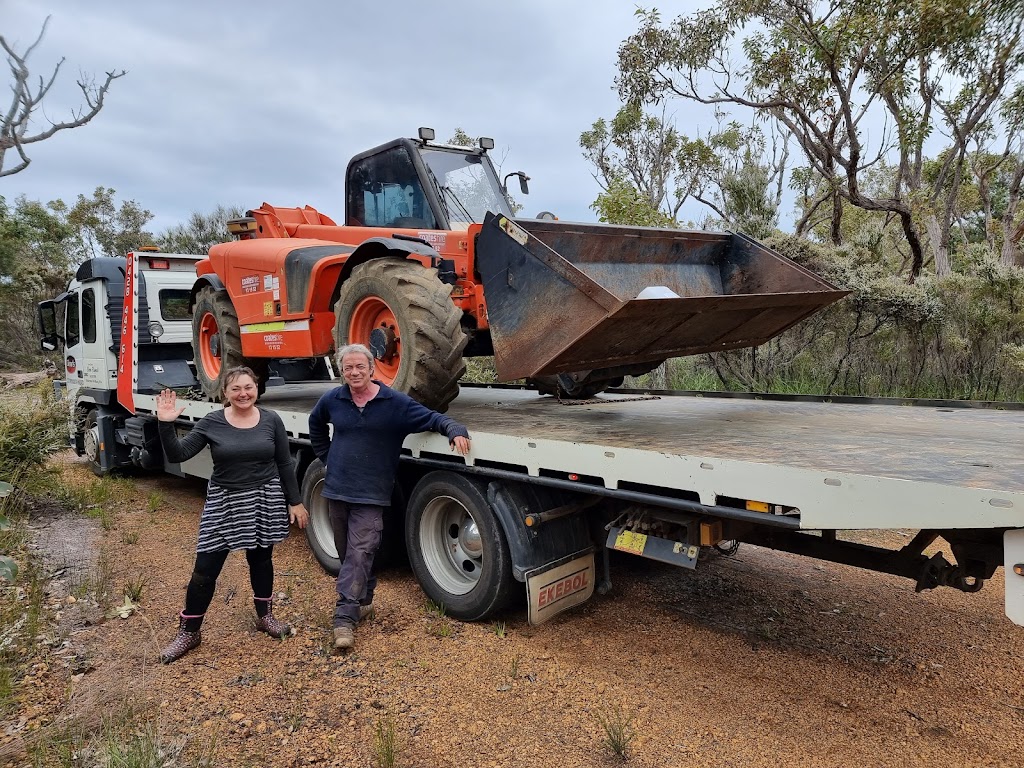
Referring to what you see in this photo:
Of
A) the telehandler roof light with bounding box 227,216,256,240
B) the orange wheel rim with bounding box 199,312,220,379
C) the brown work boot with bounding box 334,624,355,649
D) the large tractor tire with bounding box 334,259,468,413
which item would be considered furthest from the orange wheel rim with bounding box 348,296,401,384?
the orange wheel rim with bounding box 199,312,220,379

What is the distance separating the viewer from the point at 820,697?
3529 millimetres

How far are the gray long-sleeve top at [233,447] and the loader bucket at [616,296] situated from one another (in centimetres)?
140

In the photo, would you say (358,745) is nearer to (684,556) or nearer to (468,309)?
(684,556)

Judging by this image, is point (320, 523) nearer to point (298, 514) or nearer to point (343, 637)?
point (298, 514)

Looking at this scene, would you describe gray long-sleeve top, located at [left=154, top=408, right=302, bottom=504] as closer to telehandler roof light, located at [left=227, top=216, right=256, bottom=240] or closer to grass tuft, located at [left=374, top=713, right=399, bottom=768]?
grass tuft, located at [left=374, top=713, right=399, bottom=768]

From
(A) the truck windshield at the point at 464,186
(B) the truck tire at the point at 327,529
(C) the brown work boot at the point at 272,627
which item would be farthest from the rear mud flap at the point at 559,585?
(A) the truck windshield at the point at 464,186

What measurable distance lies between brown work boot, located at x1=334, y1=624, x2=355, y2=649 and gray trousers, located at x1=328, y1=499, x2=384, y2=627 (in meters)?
0.06

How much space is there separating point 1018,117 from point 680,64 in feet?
19.4

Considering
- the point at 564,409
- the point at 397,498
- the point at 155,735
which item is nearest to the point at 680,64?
the point at 564,409

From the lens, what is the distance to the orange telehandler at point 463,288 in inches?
171

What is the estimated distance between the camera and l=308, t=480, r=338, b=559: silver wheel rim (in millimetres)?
5359

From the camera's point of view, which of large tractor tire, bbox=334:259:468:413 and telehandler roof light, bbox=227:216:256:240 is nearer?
large tractor tire, bbox=334:259:468:413

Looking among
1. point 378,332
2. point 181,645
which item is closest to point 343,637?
point 181,645

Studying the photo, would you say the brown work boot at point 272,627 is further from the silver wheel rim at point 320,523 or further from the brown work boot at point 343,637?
the silver wheel rim at point 320,523
